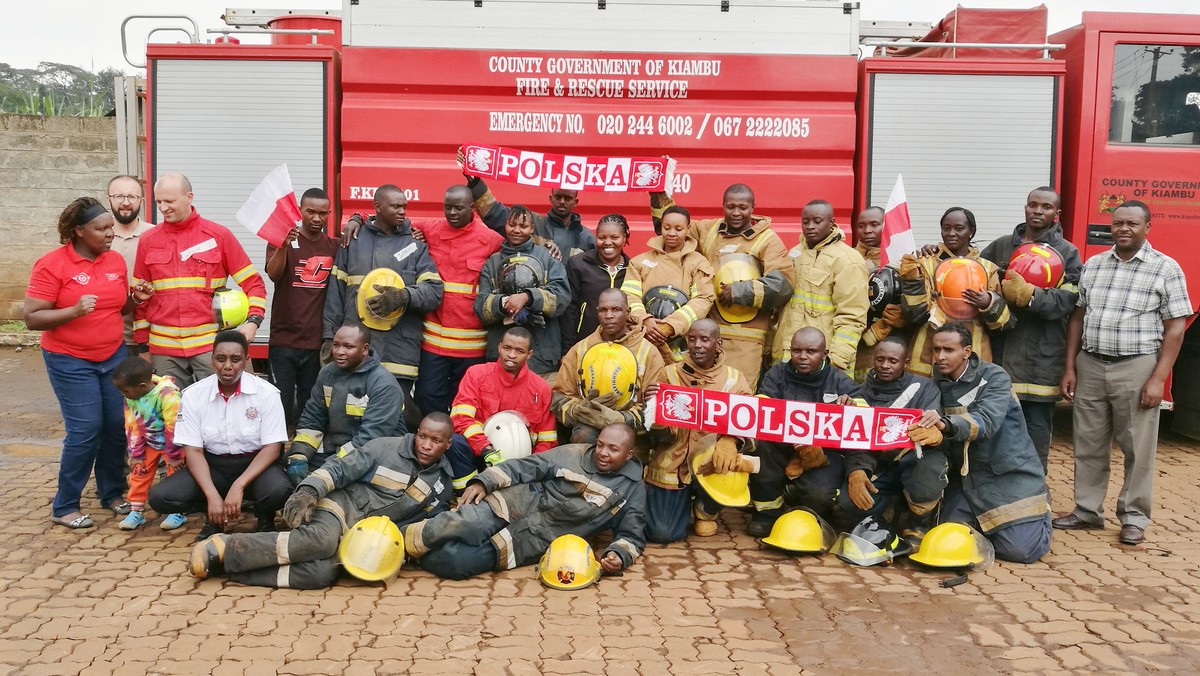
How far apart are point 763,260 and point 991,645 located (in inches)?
98.5

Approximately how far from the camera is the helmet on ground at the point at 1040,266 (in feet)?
18.2

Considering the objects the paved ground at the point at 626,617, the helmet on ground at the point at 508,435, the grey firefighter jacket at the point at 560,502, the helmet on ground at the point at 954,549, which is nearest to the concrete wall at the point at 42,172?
the paved ground at the point at 626,617

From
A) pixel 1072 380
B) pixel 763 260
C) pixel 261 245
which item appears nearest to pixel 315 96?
pixel 261 245

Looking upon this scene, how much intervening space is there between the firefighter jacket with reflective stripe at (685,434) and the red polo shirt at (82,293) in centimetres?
293

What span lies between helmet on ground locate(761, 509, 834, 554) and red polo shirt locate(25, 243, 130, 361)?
3591 mm

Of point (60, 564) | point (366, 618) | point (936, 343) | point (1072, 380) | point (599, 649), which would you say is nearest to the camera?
point (599, 649)

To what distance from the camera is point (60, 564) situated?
4.67 m

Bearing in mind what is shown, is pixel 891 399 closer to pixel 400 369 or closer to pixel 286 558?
pixel 400 369

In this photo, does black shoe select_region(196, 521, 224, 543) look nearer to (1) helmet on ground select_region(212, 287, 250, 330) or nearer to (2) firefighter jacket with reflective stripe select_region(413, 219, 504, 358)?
(1) helmet on ground select_region(212, 287, 250, 330)

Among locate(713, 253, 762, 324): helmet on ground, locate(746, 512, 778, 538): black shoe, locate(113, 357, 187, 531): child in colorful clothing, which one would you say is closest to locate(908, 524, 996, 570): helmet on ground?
locate(746, 512, 778, 538): black shoe

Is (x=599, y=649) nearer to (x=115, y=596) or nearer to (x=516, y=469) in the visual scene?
(x=516, y=469)

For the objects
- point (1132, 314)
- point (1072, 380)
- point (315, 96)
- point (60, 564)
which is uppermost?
point (315, 96)

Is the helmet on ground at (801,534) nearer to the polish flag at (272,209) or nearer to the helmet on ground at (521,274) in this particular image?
the helmet on ground at (521,274)

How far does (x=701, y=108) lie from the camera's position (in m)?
6.81
